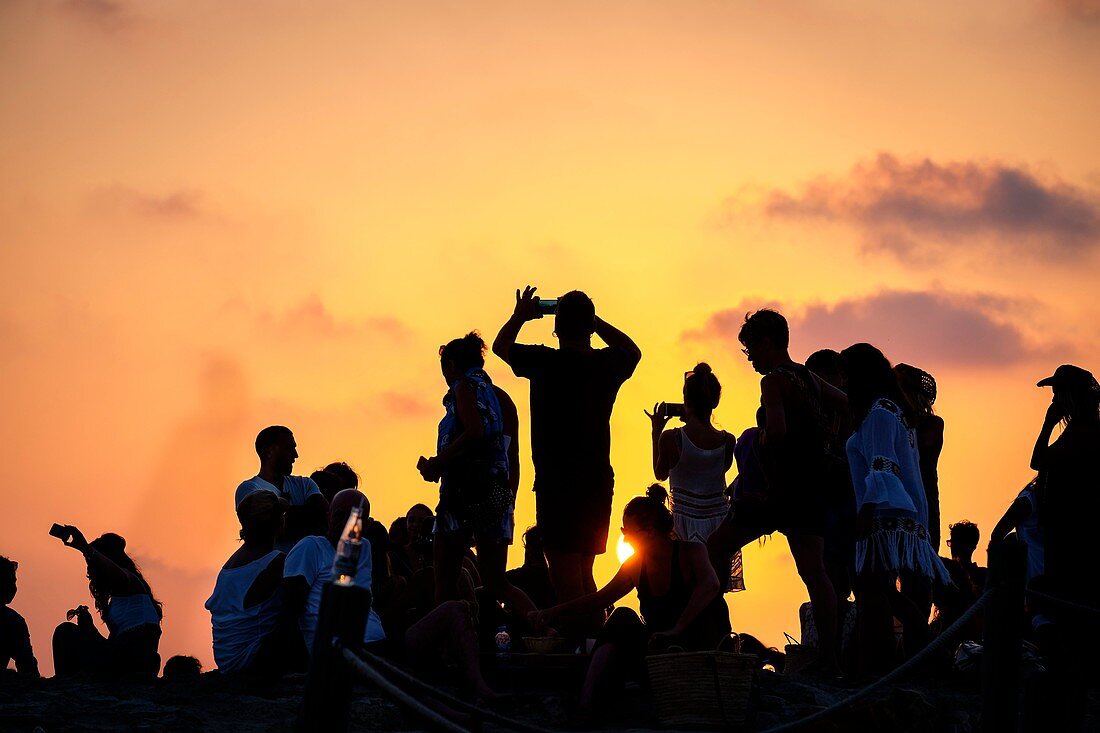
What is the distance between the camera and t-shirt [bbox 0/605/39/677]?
33.0 feet

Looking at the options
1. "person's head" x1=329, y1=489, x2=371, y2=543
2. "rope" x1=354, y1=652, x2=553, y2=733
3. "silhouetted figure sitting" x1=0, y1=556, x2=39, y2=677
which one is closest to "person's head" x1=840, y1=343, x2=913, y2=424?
"person's head" x1=329, y1=489, x2=371, y2=543

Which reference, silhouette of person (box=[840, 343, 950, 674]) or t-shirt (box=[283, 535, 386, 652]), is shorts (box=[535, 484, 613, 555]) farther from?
silhouette of person (box=[840, 343, 950, 674])

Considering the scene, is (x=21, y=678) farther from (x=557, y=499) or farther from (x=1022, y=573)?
(x=1022, y=573)

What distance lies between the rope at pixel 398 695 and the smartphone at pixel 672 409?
523cm

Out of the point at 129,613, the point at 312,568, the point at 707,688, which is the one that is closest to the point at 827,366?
the point at 707,688

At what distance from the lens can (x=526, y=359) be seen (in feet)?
31.4

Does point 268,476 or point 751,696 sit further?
point 268,476

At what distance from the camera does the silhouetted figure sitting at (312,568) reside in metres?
8.43

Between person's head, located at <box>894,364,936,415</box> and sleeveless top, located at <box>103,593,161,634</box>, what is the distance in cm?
515

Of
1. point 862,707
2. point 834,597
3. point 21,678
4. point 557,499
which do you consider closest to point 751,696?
point 862,707

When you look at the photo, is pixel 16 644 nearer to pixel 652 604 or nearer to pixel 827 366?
pixel 652 604

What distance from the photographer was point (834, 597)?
9.05 m

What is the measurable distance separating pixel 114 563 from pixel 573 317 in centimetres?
353

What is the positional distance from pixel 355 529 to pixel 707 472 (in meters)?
4.90
